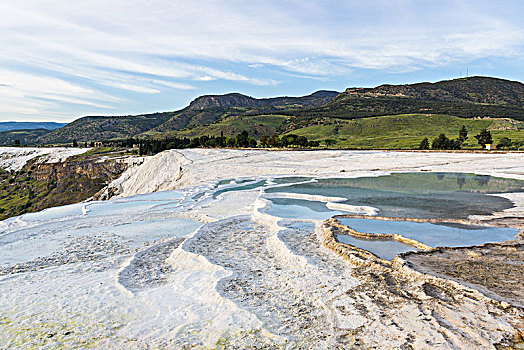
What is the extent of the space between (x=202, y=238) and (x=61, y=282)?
463 centimetres

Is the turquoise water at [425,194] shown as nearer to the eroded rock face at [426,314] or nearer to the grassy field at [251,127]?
the eroded rock face at [426,314]

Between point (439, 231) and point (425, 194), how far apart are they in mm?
9543

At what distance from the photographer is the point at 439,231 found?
12.2 meters

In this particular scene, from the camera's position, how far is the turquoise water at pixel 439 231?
35.9ft

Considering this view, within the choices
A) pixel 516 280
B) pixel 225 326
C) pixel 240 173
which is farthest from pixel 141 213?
pixel 240 173

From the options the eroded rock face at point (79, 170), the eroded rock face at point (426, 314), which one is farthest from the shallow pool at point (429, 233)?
the eroded rock face at point (79, 170)

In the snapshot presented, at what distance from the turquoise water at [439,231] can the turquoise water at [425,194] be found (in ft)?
5.87

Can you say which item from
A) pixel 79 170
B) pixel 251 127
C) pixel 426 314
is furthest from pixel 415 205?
pixel 251 127

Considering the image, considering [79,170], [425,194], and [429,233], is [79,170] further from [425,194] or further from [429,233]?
[429,233]

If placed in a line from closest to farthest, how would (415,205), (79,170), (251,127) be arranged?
(415,205) → (79,170) → (251,127)

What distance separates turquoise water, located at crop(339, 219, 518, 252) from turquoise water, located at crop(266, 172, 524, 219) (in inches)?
70.4

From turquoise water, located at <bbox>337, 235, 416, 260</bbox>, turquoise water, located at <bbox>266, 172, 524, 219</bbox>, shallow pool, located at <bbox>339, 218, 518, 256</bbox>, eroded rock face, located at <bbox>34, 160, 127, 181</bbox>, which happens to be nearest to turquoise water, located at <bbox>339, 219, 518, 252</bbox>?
shallow pool, located at <bbox>339, 218, 518, 256</bbox>

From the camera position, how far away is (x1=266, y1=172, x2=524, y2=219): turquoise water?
1594 cm

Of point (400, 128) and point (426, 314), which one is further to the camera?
point (400, 128)
